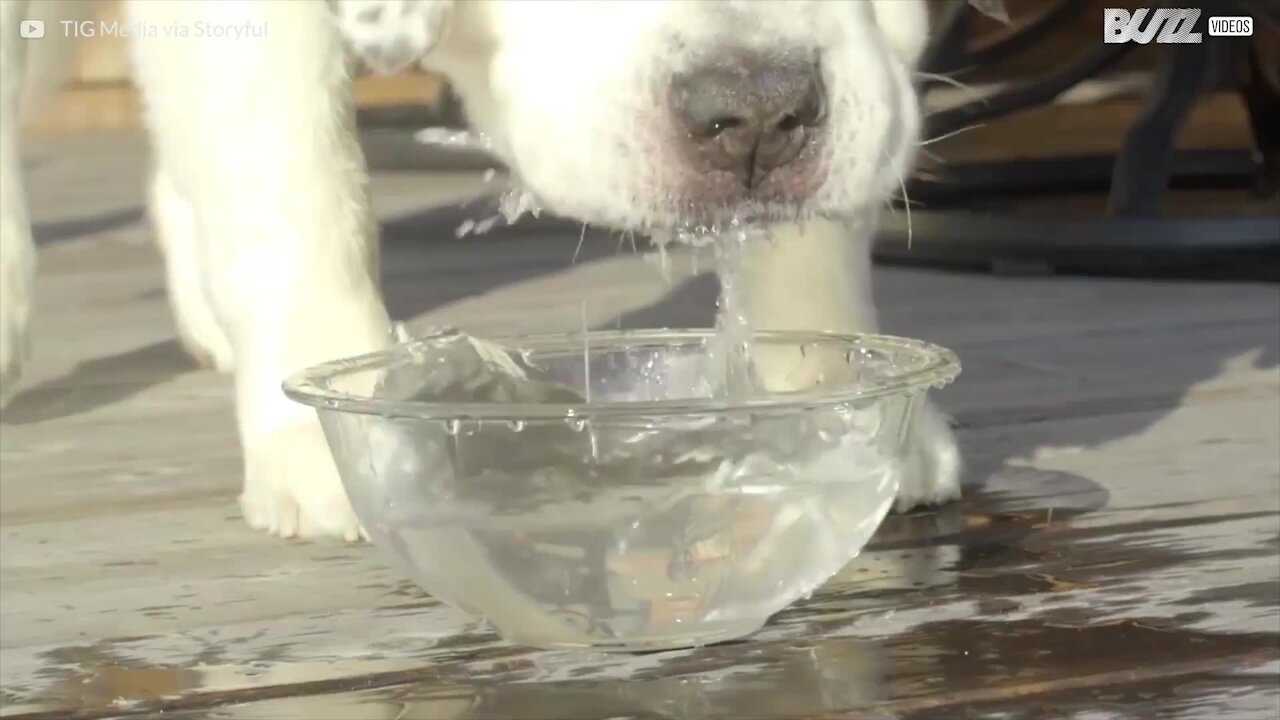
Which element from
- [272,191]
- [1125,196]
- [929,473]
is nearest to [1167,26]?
[1125,196]

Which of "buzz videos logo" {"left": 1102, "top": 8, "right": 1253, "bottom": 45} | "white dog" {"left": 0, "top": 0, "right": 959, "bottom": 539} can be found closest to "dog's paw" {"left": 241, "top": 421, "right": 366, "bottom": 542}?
"white dog" {"left": 0, "top": 0, "right": 959, "bottom": 539}

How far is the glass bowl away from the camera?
0.80 m

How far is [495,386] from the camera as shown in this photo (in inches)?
37.8

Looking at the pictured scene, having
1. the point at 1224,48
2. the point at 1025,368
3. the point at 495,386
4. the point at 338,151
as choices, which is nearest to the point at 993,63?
the point at 1224,48

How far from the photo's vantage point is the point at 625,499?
0.82 m

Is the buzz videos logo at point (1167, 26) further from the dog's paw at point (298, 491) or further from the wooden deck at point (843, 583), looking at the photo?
the dog's paw at point (298, 491)

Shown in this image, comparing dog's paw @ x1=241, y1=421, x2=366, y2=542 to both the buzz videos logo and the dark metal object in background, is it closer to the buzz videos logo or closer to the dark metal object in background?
the dark metal object in background

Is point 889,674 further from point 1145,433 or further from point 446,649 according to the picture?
point 1145,433

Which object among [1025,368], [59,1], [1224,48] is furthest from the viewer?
[1224,48]

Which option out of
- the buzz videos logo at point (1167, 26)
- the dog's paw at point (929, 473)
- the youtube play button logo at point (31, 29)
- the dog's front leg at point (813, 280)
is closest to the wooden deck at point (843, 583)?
the dog's paw at point (929, 473)

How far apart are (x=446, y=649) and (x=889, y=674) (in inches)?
7.6

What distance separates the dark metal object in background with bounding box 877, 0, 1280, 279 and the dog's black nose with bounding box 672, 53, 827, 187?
1002mm

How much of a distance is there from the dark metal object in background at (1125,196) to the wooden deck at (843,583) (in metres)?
0.33

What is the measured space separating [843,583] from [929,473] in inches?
7.4
